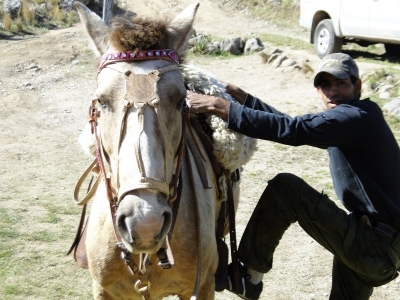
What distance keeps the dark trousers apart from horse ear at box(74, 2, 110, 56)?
136cm

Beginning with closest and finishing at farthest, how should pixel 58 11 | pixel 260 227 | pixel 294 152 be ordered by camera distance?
pixel 260 227 < pixel 294 152 < pixel 58 11

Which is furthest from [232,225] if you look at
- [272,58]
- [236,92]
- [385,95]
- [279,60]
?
[272,58]

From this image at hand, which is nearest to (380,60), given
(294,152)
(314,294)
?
(294,152)

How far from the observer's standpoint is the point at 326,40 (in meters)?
12.5

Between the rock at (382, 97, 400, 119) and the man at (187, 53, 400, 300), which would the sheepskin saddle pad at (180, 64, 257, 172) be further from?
the rock at (382, 97, 400, 119)

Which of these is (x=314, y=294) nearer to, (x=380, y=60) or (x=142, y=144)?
(x=142, y=144)

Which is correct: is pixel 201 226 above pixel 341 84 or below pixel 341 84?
below

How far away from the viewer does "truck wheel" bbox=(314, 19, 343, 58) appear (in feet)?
40.4

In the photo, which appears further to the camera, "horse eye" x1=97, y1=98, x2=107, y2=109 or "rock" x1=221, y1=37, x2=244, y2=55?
"rock" x1=221, y1=37, x2=244, y2=55

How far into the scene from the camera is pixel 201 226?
2.88 m

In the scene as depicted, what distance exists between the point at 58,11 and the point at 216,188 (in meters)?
15.2

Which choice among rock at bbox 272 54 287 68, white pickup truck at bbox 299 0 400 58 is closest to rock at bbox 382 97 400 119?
white pickup truck at bbox 299 0 400 58

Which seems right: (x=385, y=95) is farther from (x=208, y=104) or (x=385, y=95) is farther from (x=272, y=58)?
(x=208, y=104)

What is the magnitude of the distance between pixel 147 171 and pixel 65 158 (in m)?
5.56
